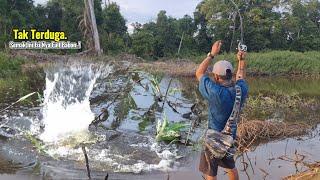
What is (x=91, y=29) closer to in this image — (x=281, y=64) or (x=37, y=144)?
(x=281, y=64)

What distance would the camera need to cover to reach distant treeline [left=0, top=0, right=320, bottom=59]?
3125 cm

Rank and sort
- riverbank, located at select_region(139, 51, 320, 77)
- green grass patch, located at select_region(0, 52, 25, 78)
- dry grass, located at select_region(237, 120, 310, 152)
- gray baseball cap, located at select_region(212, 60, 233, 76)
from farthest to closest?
riverbank, located at select_region(139, 51, 320, 77), green grass patch, located at select_region(0, 52, 25, 78), dry grass, located at select_region(237, 120, 310, 152), gray baseball cap, located at select_region(212, 60, 233, 76)

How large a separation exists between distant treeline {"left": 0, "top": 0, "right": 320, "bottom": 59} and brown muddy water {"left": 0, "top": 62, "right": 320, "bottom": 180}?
56.8ft

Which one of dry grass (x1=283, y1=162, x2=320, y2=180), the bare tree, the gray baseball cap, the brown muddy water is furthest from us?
the bare tree

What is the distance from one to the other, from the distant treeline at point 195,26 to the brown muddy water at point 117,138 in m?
17.3

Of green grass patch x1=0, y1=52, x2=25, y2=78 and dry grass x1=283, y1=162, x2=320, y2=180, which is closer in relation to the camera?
dry grass x1=283, y1=162, x2=320, y2=180

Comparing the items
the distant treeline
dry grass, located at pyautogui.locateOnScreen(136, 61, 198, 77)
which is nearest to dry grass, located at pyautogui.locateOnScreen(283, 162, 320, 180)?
dry grass, located at pyautogui.locateOnScreen(136, 61, 198, 77)

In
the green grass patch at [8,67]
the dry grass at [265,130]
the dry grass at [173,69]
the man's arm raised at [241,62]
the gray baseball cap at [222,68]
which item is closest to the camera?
the gray baseball cap at [222,68]

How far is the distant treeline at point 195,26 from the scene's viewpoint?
3125 centimetres

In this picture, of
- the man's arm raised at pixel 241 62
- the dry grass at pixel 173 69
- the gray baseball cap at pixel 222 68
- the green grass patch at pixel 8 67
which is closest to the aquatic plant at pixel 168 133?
the man's arm raised at pixel 241 62

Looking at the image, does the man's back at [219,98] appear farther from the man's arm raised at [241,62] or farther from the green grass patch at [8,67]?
the green grass patch at [8,67]

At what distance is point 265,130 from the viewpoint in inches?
351

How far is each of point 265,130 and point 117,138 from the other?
3.08 m

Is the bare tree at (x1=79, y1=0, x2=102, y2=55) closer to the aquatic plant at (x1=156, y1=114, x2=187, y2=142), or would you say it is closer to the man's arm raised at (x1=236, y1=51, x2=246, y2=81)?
the aquatic plant at (x1=156, y1=114, x2=187, y2=142)
